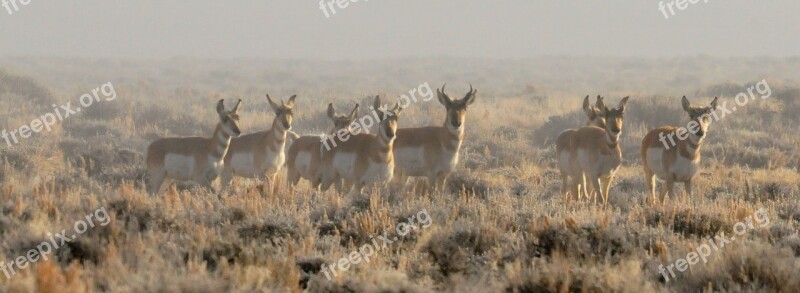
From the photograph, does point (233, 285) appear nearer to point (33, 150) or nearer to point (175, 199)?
point (175, 199)

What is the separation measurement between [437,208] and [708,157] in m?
10.9

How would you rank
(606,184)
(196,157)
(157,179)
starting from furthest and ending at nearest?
(157,179) < (196,157) < (606,184)

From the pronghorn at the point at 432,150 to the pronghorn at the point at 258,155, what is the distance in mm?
1620

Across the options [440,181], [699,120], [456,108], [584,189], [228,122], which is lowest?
[584,189]

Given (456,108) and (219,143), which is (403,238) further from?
(219,143)

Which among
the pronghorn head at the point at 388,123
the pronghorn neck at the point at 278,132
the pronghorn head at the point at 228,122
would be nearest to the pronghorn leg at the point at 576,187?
the pronghorn head at the point at 388,123

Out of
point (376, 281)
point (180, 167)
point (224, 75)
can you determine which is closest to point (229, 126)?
point (180, 167)

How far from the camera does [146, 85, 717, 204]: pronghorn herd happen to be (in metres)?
10.9

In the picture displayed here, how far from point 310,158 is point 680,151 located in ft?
15.5

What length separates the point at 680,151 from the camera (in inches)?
434

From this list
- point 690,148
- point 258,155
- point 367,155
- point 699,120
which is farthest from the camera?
point 258,155

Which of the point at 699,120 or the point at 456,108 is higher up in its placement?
the point at 456,108

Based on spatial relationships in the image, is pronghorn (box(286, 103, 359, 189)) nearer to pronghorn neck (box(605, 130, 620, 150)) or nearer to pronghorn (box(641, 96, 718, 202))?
pronghorn neck (box(605, 130, 620, 150))

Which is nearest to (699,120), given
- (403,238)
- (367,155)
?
(367,155)
